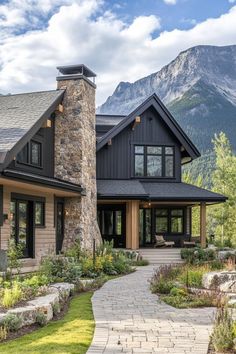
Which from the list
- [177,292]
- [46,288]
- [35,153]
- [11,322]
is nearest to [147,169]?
[35,153]

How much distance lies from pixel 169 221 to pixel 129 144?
4.43 metres

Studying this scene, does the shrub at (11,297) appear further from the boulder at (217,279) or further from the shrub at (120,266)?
the shrub at (120,266)

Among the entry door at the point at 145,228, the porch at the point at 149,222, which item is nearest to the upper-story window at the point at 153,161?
the porch at the point at 149,222

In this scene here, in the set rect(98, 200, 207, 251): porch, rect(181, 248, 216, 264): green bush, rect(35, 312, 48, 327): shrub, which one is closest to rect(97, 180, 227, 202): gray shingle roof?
rect(98, 200, 207, 251): porch

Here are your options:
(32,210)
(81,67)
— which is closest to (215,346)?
(32,210)

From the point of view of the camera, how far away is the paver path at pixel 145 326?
6.60 meters

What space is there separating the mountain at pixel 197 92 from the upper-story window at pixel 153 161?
62581 mm

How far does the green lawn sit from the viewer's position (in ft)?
21.1

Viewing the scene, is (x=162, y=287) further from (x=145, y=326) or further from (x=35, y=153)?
(x=35, y=153)

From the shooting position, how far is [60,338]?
276 inches

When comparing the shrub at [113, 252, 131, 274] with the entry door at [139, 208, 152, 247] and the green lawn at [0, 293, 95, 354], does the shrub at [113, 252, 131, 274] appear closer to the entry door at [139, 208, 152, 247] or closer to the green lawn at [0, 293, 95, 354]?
the green lawn at [0, 293, 95, 354]

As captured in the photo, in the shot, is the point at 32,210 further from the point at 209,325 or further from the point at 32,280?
the point at 209,325

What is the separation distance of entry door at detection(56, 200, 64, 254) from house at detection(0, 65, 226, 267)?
0.04m

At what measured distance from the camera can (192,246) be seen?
76.7 feet
